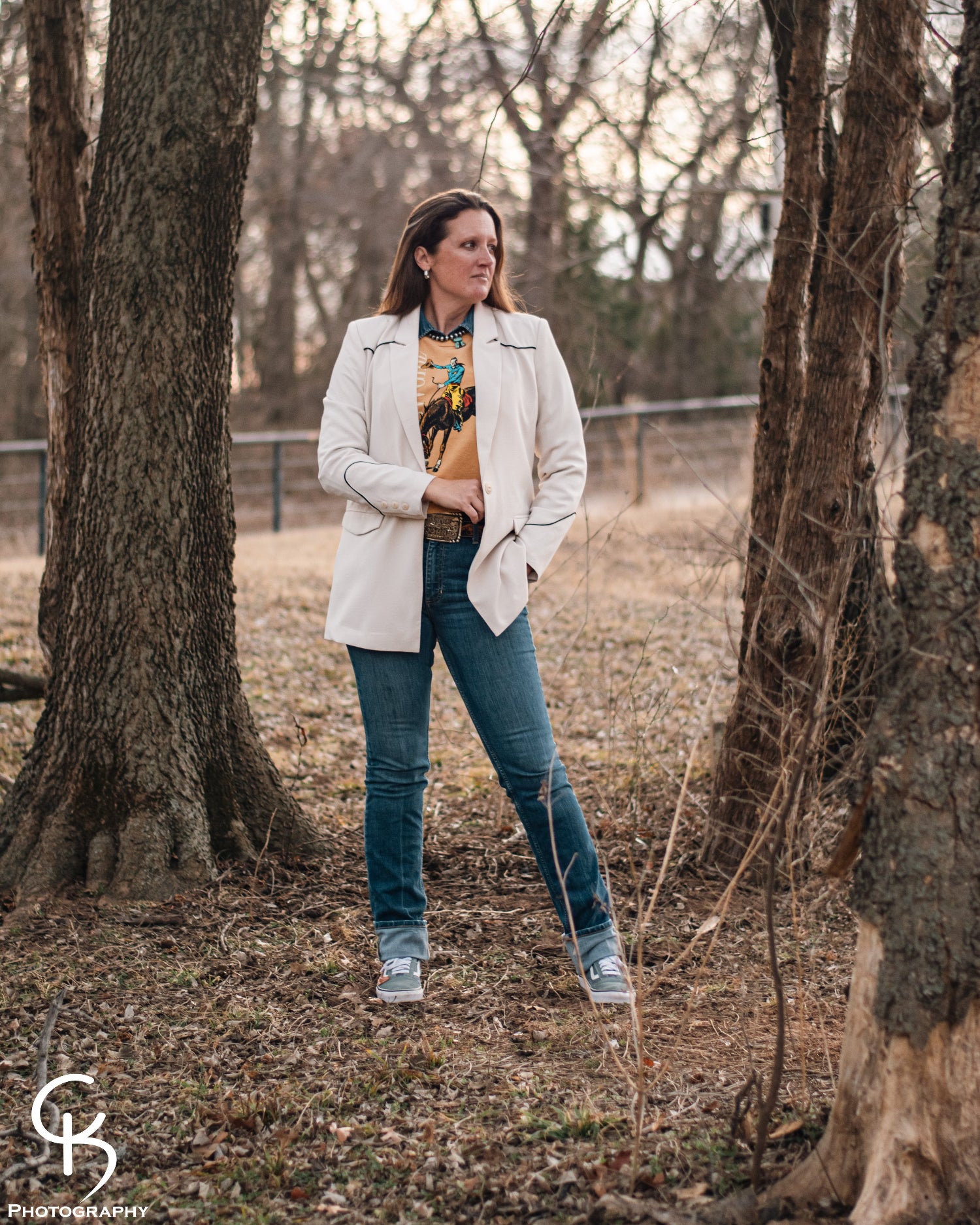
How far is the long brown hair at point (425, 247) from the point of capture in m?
3.03

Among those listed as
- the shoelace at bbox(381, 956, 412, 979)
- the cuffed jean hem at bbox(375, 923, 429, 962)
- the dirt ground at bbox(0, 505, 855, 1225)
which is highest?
the cuffed jean hem at bbox(375, 923, 429, 962)

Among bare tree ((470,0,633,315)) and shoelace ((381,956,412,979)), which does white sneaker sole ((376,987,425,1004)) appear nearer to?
shoelace ((381,956,412,979))

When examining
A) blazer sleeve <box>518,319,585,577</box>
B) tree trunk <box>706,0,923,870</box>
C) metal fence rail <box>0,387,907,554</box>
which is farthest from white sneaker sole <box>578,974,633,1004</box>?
metal fence rail <box>0,387,907,554</box>

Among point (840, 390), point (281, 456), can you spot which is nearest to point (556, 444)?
point (840, 390)

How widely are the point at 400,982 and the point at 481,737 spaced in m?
0.65

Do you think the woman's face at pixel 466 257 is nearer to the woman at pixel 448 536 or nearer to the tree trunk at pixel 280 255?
the woman at pixel 448 536

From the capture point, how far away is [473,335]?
9.97 feet

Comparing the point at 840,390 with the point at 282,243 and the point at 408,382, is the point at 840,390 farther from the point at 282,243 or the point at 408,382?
the point at 282,243

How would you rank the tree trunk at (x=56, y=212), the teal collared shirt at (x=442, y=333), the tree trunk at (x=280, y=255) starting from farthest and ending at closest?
the tree trunk at (x=280, y=255) → the tree trunk at (x=56, y=212) → the teal collared shirt at (x=442, y=333)

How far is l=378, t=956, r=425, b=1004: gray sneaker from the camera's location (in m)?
3.00

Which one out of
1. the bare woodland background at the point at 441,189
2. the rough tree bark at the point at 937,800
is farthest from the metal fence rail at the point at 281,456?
the rough tree bark at the point at 937,800

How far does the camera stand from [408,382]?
2979 millimetres

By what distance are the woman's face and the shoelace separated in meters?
1.68

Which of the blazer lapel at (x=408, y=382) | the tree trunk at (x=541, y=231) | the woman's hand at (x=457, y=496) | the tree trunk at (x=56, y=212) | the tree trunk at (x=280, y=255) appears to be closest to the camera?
the woman's hand at (x=457, y=496)
